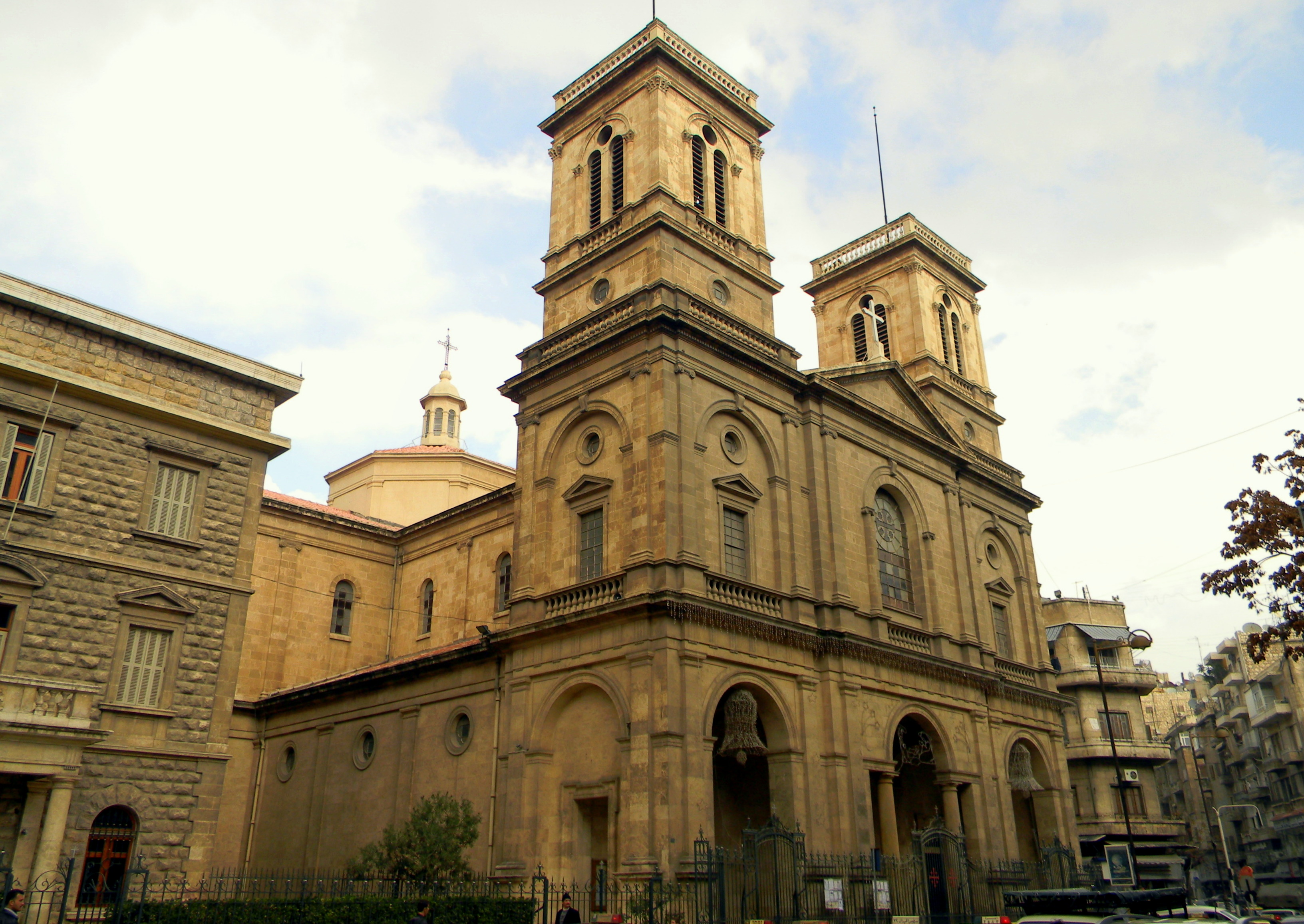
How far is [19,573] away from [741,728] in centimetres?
1499

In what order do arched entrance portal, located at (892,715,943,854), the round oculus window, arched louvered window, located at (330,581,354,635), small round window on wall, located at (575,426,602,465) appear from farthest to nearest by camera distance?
arched louvered window, located at (330,581,354,635) < the round oculus window < arched entrance portal, located at (892,715,943,854) < small round window on wall, located at (575,426,602,465)

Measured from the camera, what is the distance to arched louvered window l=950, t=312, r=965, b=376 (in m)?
38.2

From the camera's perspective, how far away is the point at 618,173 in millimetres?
29094

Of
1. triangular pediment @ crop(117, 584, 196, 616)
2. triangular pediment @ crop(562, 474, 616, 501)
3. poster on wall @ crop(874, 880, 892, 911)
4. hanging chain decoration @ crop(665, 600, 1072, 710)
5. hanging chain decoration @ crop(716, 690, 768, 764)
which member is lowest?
poster on wall @ crop(874, 880, 892, 911)

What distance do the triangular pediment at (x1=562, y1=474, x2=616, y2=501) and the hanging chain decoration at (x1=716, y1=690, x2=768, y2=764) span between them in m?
5.64

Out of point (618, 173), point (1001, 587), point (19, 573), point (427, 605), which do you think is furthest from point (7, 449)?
point (1001, 587)

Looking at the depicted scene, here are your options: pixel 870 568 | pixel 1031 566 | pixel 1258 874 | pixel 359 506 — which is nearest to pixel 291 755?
pixel 359 506

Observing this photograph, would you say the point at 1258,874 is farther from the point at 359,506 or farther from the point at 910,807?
the point at 359,506

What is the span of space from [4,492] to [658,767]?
46.5ft

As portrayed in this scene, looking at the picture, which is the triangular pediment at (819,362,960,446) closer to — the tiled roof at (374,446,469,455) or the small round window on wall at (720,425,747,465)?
the small round window on wall at (720,425,747,465)

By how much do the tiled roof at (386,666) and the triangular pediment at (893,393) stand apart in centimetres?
1274

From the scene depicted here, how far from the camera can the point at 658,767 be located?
2012cm

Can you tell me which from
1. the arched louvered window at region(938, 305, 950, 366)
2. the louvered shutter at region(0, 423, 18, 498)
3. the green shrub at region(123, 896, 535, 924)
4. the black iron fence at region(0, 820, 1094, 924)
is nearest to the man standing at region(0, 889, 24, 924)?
the black iron fence at region(0, 820, 1094, 924)

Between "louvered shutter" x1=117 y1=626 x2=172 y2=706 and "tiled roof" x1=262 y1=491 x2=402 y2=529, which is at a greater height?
"tiled roof" x1=262 y1=491 x2=402 y2=529
